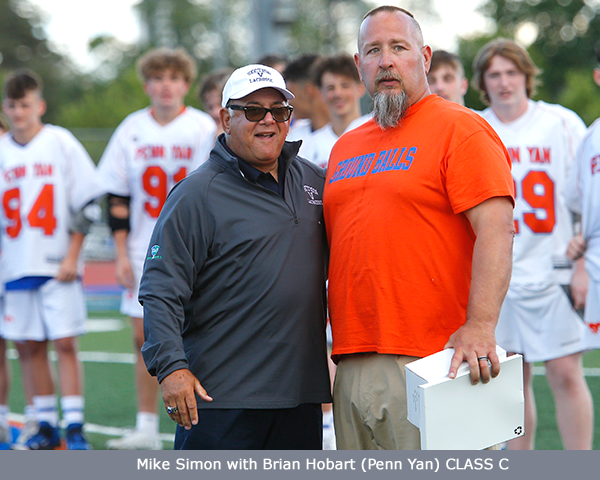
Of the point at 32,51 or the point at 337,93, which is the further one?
the point at 32,51

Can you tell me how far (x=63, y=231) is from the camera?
18.3ft

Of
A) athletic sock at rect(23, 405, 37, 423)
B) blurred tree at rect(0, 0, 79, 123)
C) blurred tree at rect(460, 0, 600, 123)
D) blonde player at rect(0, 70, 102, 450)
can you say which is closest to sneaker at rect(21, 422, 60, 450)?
blonde player at rect(0, 70, 102, 450)

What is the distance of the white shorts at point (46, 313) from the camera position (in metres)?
5.41

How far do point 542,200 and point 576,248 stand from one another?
1.53 ft

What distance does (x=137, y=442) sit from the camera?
17.2 ft

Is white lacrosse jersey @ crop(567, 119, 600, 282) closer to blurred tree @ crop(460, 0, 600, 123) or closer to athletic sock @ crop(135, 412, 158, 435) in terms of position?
athletic sock @ crop(135, 412, 158, 435)

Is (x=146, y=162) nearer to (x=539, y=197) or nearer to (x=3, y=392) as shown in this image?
(x=3, y=392)

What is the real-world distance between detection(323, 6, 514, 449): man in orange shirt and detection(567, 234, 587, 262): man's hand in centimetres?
152

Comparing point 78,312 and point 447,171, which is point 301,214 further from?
point 78,312

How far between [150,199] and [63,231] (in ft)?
2.26

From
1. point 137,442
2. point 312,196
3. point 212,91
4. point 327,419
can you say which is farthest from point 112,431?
point 312,196

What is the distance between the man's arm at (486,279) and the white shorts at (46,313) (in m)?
3.68

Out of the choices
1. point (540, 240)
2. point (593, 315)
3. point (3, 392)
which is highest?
point (540, 240)

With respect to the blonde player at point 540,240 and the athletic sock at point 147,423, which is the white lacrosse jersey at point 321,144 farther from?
the athletic sock at point 147,423
